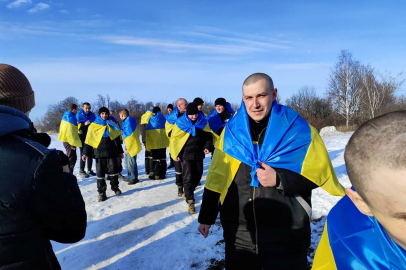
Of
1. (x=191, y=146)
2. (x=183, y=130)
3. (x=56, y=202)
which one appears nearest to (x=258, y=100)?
(x=56, y=202)

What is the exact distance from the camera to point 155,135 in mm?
8977

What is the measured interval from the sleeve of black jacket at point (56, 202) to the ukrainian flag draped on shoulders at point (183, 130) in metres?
4.63

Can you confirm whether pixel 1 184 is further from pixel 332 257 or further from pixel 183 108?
pixel 183 108

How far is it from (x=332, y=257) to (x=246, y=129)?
135cm

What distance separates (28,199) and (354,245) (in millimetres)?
1537

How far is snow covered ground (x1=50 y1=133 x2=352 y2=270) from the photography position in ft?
13.4

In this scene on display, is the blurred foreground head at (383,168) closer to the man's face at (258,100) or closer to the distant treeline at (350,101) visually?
the man's face at (258,100)

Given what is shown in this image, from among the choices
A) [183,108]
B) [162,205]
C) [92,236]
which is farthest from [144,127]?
[92,236]

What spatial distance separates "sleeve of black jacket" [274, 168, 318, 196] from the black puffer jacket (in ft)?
4.77

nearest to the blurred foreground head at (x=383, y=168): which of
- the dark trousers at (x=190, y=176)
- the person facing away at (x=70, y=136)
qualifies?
the dark trousers at (x=190, y=176)

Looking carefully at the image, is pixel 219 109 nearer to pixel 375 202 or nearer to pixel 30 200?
pixel 30 200

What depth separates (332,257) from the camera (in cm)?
128

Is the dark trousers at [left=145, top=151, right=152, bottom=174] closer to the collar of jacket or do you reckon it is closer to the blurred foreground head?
the collar of jacket

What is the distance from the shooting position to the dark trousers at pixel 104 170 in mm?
6801
